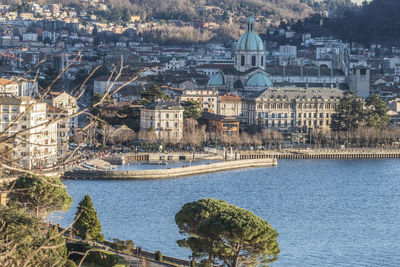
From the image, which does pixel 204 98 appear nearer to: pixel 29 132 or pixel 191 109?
pixel 191 109

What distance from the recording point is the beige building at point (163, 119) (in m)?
37.5

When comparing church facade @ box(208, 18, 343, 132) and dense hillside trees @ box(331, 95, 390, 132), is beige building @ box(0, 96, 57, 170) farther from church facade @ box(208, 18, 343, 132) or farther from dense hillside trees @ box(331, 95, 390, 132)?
dense hillside trees @ box(331, 95, 390, 132)

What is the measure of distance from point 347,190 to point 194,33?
190 feet

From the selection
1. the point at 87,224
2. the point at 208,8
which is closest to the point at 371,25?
the point at 208,8

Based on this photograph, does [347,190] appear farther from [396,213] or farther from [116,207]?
[116,207]

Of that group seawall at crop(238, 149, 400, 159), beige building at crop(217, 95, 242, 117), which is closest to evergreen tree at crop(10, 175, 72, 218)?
seawall at crop(238, 149, 400, 159)

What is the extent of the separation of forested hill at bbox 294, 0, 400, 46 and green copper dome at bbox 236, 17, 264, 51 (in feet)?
83.6

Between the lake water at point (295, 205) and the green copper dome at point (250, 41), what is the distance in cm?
1697

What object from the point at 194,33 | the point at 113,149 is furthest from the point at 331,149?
the point at 194,33

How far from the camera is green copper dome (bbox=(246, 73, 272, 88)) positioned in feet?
158

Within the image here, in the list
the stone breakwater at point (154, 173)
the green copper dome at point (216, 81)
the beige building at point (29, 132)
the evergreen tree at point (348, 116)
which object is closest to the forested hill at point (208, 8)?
the green copper dome at point (216, 81)

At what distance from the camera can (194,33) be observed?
278ft

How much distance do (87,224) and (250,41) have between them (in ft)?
119

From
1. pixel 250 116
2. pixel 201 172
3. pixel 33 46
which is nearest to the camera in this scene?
pixel 201 172
